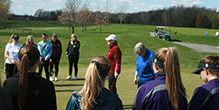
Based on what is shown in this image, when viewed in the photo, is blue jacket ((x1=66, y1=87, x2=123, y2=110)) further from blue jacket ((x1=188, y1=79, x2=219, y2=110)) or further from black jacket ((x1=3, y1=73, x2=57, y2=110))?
blue jacket ((x1=188, y1=79, x2=219, y2=110))

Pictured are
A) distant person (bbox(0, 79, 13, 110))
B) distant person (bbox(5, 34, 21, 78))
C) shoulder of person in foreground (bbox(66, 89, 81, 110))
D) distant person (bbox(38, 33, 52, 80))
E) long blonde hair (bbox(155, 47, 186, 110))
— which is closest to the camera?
distant person (bbox(0, 79, 13, 110))

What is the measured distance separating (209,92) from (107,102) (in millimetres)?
1437

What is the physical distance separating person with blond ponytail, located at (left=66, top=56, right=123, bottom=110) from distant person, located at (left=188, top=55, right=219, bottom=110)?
1.12 m

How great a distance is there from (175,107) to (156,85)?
36 centimetres

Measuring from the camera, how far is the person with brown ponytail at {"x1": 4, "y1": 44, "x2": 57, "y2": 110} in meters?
2.47

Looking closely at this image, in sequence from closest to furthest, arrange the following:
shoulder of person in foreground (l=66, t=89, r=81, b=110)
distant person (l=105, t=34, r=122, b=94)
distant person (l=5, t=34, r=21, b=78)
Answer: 1. shoulder of person in foreground (l=66, t=89, r=81, b=110)
2. distant person (l=105, t=34, r=122, b=94)
3. distant person (l=5, t=34, r=21, b=78)

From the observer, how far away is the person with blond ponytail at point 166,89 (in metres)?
2.46

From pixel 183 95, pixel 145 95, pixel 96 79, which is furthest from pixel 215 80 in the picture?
pixel 96 79

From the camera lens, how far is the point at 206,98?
2.56m

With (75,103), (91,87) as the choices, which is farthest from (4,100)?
(91,87)

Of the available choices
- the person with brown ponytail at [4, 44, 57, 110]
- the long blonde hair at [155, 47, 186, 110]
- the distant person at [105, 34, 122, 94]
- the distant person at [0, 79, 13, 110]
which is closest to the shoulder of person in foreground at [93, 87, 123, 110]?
the long blonde hair at [155, 47, 186, 110]

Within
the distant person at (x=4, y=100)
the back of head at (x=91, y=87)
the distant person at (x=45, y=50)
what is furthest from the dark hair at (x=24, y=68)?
the distant person at (x=45, y=50)

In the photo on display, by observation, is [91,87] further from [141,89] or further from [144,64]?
[144,64]

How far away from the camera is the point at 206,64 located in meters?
2.81
